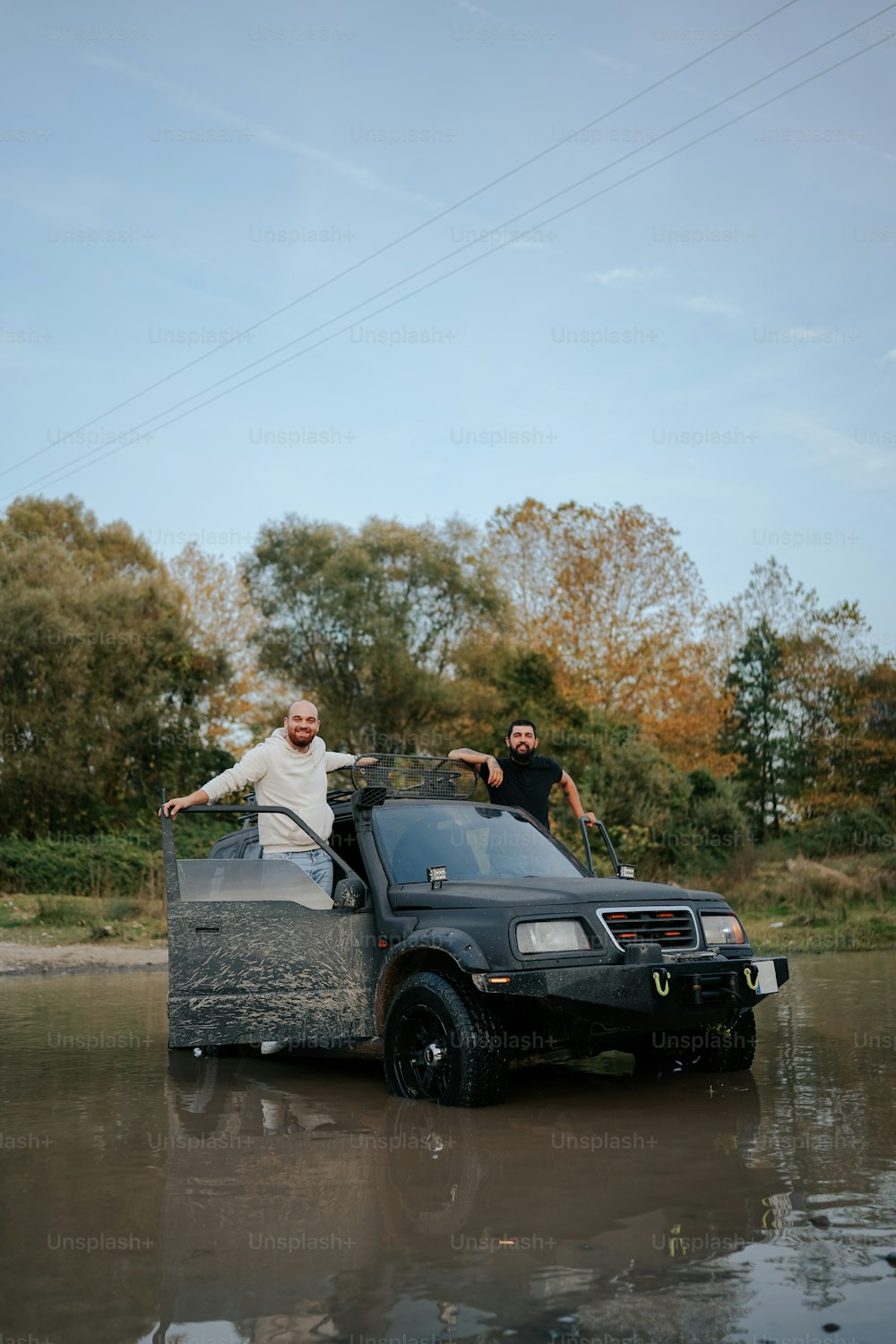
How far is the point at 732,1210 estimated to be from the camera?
197 inches

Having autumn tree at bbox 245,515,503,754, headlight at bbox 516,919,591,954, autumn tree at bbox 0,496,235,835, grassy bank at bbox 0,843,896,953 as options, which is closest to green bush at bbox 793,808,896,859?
grassy bank at bbox 0,843,896,953

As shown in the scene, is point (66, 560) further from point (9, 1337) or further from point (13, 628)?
point (9, 1337)

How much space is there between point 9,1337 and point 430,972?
3.64 m

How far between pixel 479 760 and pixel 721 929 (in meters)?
2.12

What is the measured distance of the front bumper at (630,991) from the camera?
6.84 m

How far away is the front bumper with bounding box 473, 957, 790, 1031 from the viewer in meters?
6.84

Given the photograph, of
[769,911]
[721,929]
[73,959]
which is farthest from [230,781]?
[769,911]

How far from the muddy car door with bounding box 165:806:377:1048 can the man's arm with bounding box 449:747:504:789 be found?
4.86 feet

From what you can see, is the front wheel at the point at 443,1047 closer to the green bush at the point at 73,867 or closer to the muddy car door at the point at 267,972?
the muddy car door at the point at 267,972

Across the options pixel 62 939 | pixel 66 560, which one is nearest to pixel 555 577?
pixel 66 560

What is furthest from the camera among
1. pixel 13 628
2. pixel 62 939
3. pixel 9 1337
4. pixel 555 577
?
pixel 555 577

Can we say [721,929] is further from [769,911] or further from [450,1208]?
[769,911]

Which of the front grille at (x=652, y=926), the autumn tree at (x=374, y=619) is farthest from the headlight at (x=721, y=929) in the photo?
the autumn tree at (x=374, y=619)

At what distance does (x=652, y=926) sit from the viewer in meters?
7.38
